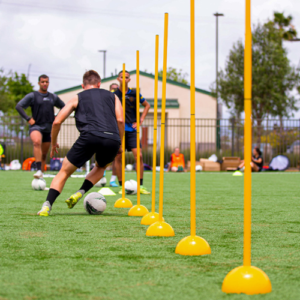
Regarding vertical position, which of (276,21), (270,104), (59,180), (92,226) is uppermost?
(276,21)

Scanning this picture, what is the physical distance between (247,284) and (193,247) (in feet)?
2.88

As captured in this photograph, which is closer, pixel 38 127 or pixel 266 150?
pixel 38 127

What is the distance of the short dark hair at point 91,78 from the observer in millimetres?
5293

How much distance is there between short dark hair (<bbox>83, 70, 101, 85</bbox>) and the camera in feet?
17.4

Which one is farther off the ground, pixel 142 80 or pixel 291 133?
pixel 142 80

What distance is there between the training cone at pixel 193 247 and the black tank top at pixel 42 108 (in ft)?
20.3

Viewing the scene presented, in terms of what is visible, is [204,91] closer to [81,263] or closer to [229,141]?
[229,141]

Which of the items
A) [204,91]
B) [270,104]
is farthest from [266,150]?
[204,91]

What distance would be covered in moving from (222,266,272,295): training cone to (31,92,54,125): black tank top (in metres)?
7.05

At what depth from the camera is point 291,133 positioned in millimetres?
23578

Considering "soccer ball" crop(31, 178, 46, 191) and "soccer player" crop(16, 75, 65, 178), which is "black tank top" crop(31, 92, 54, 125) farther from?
"soccer ball" crop(31, 178, 46, 191)

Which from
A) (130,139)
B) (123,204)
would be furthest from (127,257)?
(130,139)

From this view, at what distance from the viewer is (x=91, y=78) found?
5.30 metres

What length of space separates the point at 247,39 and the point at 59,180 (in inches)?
131
